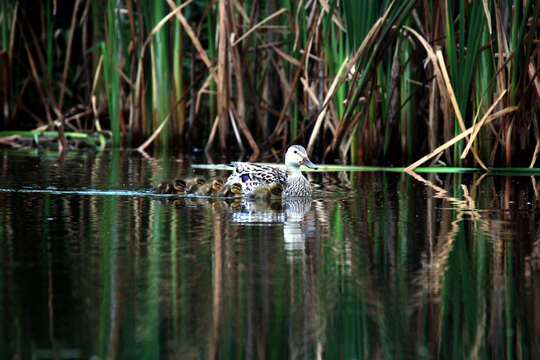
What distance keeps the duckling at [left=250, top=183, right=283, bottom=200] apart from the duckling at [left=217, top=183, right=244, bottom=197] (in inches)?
4.6

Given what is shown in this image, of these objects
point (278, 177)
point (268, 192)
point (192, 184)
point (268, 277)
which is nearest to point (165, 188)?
point (192, 184)

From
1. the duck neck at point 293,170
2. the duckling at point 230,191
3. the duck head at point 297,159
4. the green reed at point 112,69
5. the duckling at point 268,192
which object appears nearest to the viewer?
the duckling at point 230,191

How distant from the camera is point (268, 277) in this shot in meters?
3.73

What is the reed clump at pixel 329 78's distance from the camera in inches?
300

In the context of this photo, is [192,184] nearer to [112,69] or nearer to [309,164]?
[309,164]

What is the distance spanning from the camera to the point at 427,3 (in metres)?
8.05

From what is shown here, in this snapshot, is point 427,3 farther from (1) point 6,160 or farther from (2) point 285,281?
(2) point 285,281

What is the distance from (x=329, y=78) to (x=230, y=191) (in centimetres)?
231

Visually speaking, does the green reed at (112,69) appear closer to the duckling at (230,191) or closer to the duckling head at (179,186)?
the duckling head at (179,186)

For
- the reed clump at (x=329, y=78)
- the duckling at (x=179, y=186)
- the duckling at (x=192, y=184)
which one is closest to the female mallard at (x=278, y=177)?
the duckling at (x=192, y=184)

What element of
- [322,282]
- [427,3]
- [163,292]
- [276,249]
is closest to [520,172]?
[427,3]

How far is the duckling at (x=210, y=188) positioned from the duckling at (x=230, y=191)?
62 mm

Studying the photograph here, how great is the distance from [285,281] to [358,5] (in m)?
4.41

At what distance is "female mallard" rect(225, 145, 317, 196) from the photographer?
22.3 ft
